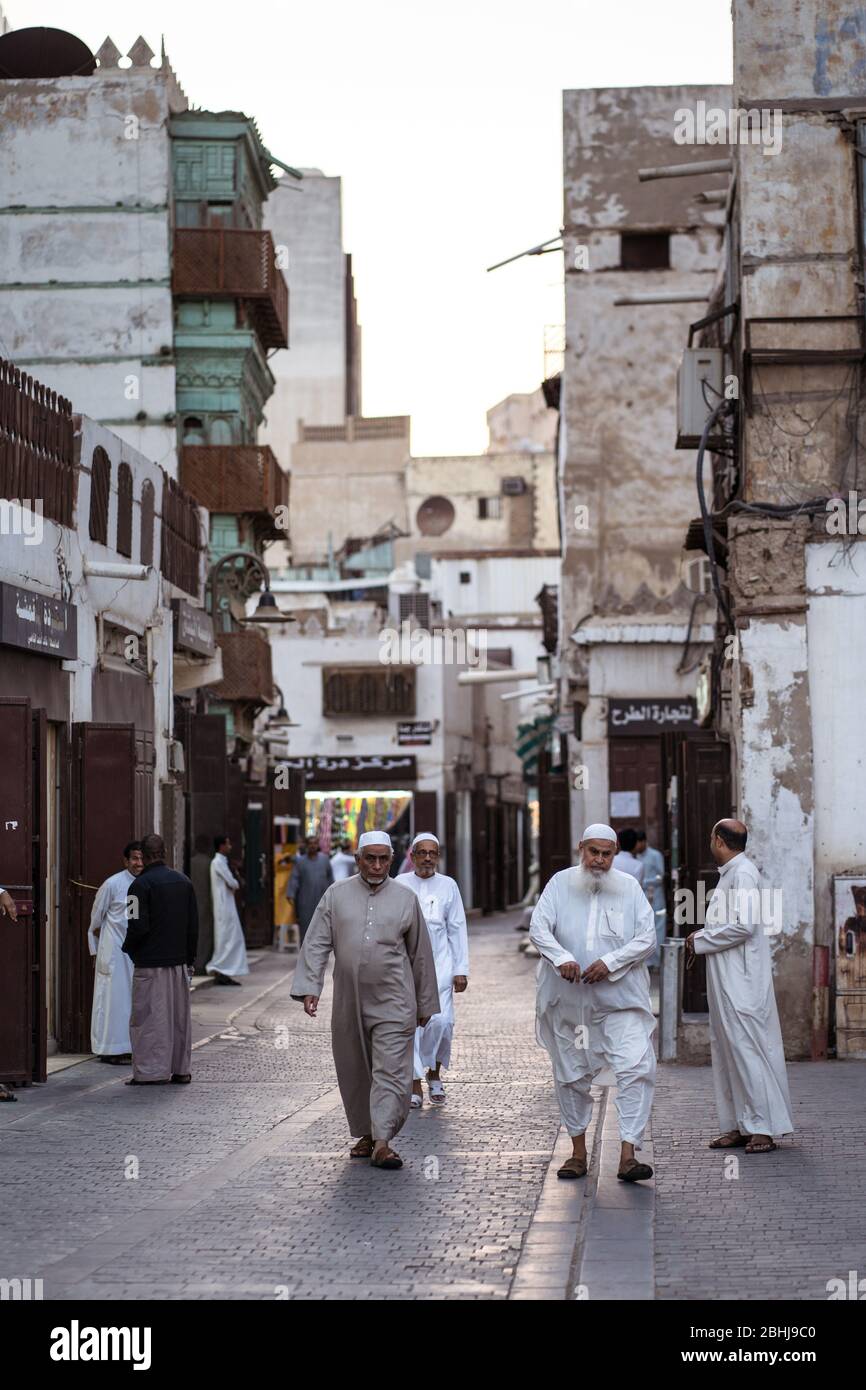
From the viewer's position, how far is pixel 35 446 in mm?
15828

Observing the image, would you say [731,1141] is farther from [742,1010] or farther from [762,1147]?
[742,1010]

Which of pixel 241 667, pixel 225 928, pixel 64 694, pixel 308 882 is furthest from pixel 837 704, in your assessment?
pixel 241 667

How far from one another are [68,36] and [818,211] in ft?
80.8

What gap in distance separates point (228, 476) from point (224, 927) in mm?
12112

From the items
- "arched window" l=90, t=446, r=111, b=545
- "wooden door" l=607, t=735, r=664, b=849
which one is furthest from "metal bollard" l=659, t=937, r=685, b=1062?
"wooden door" l=607, t=735, r=664, b=849

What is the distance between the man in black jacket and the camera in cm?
1422

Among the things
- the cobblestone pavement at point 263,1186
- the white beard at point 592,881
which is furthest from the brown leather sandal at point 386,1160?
the white beard at point 592,881

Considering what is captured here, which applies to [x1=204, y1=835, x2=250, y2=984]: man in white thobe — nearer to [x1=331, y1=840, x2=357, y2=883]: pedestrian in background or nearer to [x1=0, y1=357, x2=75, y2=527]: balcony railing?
[x1=0, y1=357, x2=75, y2=527]: balcony railing

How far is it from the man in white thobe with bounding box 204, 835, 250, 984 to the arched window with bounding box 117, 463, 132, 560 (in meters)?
6.28

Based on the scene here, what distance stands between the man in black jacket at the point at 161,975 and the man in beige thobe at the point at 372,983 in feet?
10.8

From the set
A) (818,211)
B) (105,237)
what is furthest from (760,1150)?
(105,237)

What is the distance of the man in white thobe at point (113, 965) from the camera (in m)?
15.3

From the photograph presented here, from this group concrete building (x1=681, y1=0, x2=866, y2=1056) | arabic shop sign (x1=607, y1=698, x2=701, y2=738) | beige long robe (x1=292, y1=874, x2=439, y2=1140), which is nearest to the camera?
beige long robe (x1=292, y1=874, x2=439, y2=1140)
